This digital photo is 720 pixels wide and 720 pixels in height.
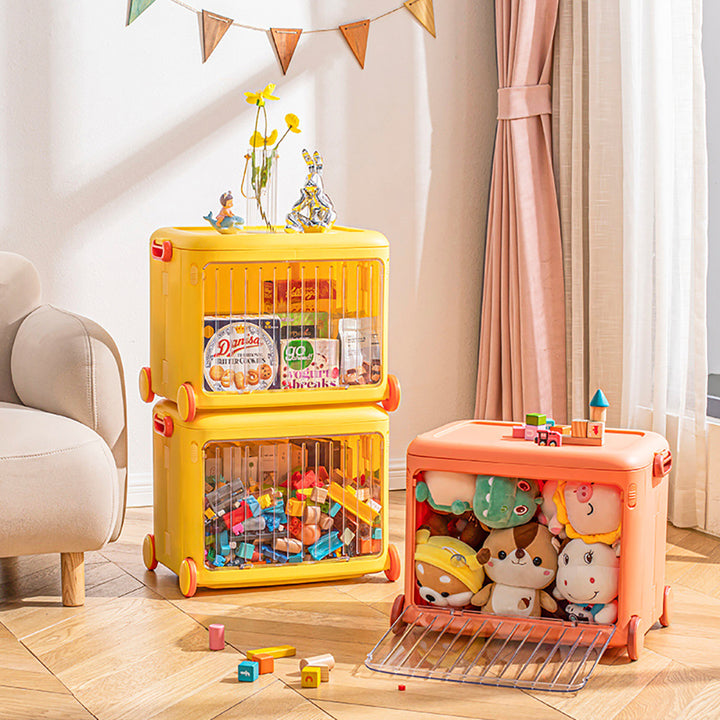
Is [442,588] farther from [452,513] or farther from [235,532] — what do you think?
[235,532]

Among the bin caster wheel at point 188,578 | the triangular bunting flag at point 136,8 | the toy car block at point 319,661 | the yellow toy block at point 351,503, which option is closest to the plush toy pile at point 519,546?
the toy car block at point 319,661

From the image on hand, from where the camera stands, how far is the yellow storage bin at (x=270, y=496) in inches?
89.1

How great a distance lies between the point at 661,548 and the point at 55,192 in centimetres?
180

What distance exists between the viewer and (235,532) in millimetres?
2297

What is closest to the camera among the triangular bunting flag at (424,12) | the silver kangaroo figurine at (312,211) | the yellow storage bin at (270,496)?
the yellow storage bin at (270,496)

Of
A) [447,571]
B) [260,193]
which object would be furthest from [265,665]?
[260,193]

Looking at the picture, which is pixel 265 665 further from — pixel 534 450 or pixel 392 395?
pixel 392 395

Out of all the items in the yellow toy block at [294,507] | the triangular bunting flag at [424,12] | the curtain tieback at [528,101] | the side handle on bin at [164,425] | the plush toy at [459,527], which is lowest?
the yellow toy block at [294,507]

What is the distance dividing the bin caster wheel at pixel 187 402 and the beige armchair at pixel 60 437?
0.13 meters

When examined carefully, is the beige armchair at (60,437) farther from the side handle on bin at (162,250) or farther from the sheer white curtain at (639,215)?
the sheer white curtain at (639,215)

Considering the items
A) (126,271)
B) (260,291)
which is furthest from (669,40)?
(126,271)

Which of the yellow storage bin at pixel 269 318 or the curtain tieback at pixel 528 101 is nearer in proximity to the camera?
the yellow storage bin at pixel 269 318

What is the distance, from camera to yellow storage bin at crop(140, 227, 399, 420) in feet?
7.35

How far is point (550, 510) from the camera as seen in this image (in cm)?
195
